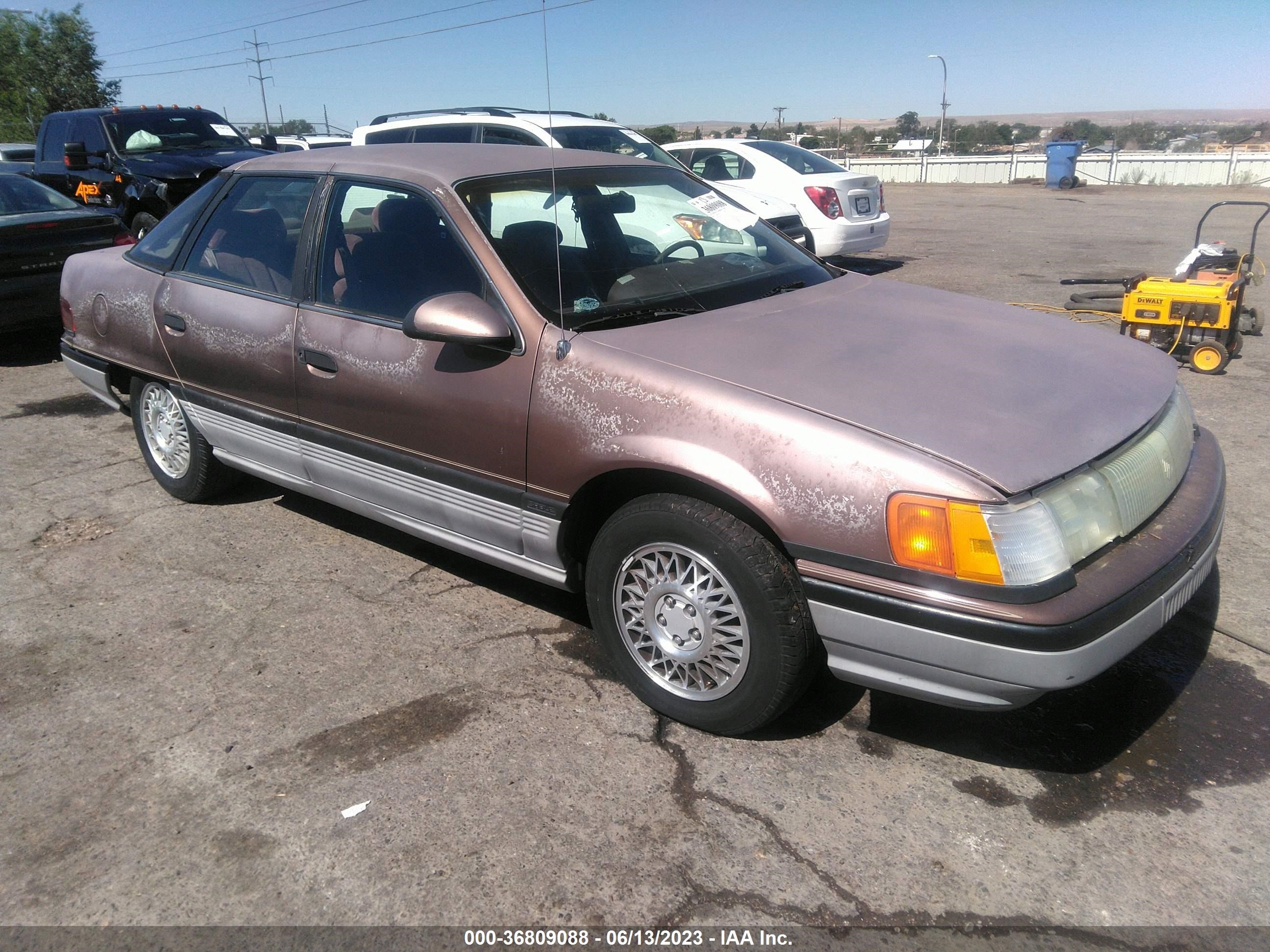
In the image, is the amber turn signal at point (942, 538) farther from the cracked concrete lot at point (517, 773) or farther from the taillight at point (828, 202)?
the taillight at point (828, 202)

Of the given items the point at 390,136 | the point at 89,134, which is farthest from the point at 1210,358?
the point at 89,134

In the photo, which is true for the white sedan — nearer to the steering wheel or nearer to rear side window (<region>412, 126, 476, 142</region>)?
rear side window (<region>412, 126, 476, 142</region>)

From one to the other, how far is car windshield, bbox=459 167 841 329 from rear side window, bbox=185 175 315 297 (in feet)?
3.13

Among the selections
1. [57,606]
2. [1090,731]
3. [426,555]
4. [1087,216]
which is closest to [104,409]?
[57,606]

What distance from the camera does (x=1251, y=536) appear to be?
164 inches

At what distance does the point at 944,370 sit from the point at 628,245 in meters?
1.37

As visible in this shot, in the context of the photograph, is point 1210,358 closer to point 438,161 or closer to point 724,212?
point 724,212

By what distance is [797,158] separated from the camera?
1156 cm

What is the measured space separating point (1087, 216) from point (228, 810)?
1940 centimetres

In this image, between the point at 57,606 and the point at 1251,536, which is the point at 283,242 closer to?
the point at 57,606

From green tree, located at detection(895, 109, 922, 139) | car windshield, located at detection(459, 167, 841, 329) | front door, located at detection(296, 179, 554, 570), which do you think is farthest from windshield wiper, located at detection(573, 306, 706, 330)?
green tree, located at detection(895, 109, 922, 139)

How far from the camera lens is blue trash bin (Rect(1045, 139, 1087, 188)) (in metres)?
26.7

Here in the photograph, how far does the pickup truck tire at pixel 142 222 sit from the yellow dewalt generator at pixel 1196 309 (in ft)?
32.8

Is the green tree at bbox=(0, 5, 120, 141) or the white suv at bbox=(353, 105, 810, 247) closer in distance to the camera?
the white suv at bbox=(353, 105, 810, 247)
